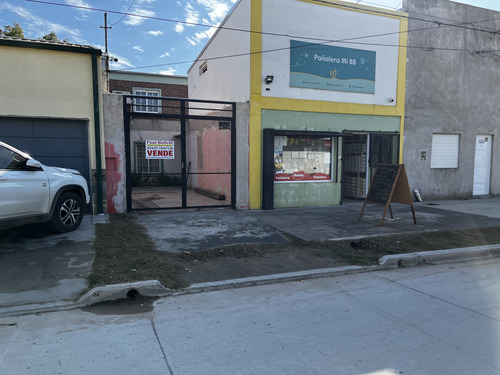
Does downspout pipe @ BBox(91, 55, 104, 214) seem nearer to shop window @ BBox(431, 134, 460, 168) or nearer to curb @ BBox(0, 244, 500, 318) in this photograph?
curb @ BBox(0, 244, 500, 318)

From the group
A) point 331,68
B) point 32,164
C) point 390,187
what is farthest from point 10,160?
point 331,68

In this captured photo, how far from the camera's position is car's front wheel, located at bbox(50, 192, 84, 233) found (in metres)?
6.87

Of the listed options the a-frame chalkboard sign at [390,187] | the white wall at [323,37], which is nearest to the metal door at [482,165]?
the white wall at [323,37]

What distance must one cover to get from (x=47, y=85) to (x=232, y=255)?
6294mm

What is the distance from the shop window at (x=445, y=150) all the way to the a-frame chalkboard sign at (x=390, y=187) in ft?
19.1

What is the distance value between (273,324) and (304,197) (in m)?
7.73

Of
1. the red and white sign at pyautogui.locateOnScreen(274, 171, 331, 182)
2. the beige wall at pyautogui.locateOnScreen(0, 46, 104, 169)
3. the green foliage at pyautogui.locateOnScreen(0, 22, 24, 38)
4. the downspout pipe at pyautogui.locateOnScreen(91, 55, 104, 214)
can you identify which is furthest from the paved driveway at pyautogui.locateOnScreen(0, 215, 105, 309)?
the green foliage at pyautogui.locateOnScreen(0, 22, 24, 38)

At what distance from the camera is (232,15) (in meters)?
11.5

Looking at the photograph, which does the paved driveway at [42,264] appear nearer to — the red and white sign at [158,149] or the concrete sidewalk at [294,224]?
the concrete sidewalk at [294,224]

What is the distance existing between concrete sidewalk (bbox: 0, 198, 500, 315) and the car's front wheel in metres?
0.18

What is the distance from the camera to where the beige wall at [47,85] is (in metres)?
8.21

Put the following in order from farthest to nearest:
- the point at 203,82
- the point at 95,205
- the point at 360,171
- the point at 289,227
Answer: the point at 203,82, the point at 360,171, the point at 95,205, the point at 289,227

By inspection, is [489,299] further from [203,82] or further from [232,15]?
[203,82]

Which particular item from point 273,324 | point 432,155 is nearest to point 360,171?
point 432,155
